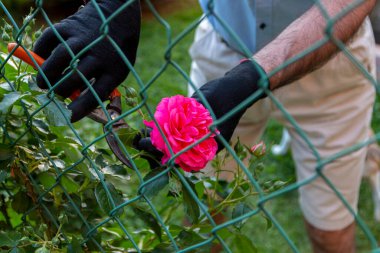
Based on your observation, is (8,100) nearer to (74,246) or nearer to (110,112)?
(110,112)

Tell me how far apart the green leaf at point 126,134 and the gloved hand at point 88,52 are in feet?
0.25

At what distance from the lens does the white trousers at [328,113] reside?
6.67ft

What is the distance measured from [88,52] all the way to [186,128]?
0.28m

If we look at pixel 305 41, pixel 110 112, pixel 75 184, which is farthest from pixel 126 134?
pixel 305 41

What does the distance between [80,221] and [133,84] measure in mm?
2515

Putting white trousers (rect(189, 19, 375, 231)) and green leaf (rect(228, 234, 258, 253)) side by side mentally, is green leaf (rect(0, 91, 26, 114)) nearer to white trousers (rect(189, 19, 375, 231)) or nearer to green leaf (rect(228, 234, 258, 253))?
green leaf (rect(228, 234, 258, 253))

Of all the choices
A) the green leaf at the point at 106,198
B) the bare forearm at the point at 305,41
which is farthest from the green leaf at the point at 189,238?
the bare forearm at the point at 305,41

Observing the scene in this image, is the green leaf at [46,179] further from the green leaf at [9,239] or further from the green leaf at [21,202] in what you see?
the green leaf at [9,239]

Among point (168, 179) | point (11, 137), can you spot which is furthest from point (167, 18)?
point (168, 179)

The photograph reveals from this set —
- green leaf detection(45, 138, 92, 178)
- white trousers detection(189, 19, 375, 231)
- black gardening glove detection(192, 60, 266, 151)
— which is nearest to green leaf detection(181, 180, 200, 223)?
black gardening glove detection(192, 60, 266, 151)

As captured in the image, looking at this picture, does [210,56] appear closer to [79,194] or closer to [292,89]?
[292,89]

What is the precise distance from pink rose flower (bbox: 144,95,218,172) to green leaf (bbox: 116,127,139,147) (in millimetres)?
100

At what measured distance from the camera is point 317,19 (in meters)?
1.42

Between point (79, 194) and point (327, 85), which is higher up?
point (79, 194)
